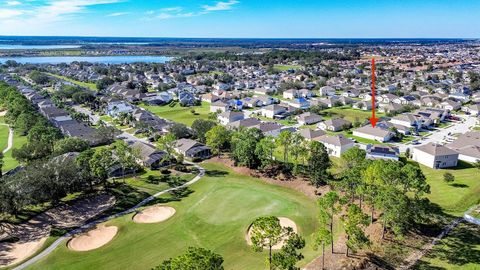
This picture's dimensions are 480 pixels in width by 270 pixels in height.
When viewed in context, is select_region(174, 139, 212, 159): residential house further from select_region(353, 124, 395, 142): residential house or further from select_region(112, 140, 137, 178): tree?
select_region(353, 124, 395, 142): residential house

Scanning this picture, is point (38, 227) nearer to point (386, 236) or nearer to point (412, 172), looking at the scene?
point (386, 236)

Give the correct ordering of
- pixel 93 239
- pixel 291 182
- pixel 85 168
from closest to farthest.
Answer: pixel 93 239, pixel 85 168, pixel 291 182

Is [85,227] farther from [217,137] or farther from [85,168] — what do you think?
[217,137]

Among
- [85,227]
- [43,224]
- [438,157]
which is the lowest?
[85,227]

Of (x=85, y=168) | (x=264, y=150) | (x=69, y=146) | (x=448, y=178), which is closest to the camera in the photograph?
(x=85, y=168)

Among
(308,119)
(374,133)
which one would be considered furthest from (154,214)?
(308,119)

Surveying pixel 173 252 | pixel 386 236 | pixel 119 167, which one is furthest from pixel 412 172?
pixel 119 167

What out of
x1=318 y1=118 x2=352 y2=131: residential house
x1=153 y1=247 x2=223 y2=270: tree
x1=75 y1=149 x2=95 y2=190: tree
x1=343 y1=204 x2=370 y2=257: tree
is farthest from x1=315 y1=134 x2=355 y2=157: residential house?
x1=153 y1=247 x2=223 y2=270: tree

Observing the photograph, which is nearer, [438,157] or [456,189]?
[456,189]

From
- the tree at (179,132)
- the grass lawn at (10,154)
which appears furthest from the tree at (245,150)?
the grass lawn at (10,154)
